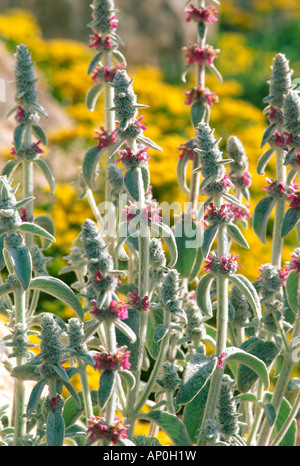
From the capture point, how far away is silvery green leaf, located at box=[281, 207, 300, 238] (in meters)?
2.04

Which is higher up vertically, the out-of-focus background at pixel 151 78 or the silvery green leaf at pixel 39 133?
the out-of-focus background at pixel 151 78

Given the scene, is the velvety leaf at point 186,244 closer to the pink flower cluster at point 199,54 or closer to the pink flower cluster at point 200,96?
the pink flower cluster at point 200,96

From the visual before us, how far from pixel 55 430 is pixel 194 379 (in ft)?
1.37

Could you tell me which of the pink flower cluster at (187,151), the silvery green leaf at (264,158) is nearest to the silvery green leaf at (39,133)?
the pink flower cluster at (187,151)

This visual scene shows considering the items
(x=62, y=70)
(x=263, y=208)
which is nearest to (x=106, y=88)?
(x=263, y=208)

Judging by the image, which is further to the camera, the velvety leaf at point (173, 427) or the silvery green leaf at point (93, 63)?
the silvery green leaf at point (93, 63)

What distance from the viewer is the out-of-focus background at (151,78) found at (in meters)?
4.92

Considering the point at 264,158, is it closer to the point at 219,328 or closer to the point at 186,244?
the point at 186,244

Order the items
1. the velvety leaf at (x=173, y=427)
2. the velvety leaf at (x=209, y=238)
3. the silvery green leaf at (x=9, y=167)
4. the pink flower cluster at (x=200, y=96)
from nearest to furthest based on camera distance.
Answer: the velvety leaf at (x=209, y=238) → the velvety leaf at (x=173, y=427) → the silvery green leaf at (x=9, y=167) → the pink flower cluster at (x=200, y=96)

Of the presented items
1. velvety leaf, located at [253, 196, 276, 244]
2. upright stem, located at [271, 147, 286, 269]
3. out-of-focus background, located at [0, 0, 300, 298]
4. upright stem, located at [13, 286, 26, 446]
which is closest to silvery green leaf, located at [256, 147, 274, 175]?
upright stem, located at [271, 147, 286, 269]

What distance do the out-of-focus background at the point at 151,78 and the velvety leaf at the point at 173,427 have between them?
7.64 ft

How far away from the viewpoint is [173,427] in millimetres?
1899

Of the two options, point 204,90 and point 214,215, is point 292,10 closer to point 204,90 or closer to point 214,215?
point 204,90

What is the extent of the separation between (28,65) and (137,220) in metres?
0.79
